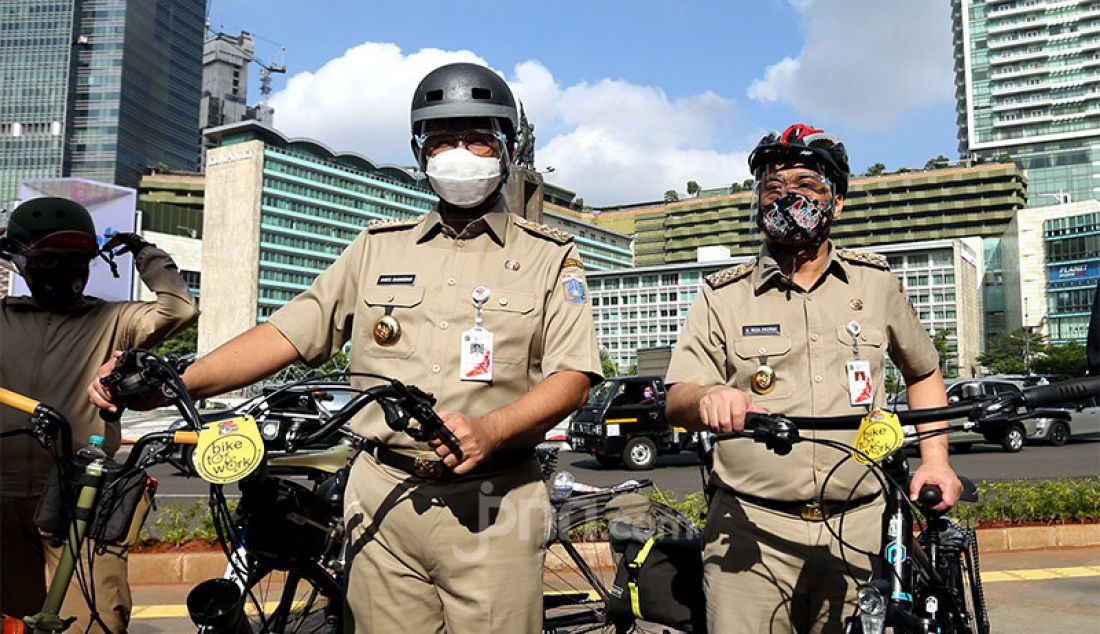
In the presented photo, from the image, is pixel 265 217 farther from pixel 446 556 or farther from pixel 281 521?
pixel 446 556

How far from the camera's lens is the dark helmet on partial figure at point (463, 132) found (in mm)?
2314

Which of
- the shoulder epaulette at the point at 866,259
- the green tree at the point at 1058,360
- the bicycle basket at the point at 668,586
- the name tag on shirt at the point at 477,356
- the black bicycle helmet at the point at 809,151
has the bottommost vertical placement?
the bicycle basket at the point at 668,586

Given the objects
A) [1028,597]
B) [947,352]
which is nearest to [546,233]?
[1028,597]

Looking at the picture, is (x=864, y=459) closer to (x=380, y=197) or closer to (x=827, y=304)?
(x=827, y=304)

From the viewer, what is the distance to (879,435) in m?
2.04

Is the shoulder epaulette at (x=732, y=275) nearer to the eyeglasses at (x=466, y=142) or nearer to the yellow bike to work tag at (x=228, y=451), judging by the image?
the eyeglasses at (x=466, y=142)

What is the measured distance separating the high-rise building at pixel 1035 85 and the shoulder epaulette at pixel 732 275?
144262 mm

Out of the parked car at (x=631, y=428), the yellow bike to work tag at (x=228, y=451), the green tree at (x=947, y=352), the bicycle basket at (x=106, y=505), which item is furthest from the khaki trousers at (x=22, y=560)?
the green tree at (x=947, y=352)

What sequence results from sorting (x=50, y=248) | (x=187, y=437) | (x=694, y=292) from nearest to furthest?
1. (x=187, y=437)
2. (x=50, y=248)
3. (x=694, y=292)

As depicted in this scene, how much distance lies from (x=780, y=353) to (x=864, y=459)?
21.7 inches

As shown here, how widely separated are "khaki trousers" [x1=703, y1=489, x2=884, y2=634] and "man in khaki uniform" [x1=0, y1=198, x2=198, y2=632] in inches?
92.8

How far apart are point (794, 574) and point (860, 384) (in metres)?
0.62

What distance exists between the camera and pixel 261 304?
4151 inches

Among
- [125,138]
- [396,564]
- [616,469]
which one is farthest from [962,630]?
[125,138]
